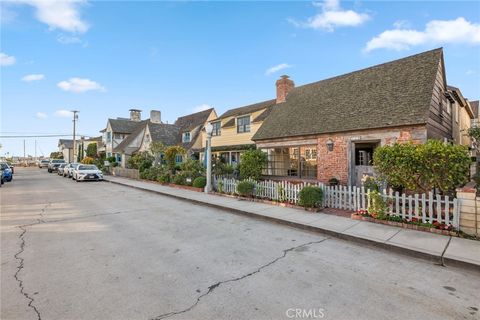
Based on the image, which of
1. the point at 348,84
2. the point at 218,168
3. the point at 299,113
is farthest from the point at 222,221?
the point at 348,84

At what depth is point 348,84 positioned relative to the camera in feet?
50.2

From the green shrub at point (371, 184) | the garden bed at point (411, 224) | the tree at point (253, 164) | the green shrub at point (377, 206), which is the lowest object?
the garden bed at point (411, 224)

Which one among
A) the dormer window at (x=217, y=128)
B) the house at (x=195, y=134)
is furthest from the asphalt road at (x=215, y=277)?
the house at (x=195, y=134)

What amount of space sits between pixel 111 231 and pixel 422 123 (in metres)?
11.6

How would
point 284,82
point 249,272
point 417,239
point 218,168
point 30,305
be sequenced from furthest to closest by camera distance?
point 284,82, point 218,168, point 417,239, point 249,272, point 30,305

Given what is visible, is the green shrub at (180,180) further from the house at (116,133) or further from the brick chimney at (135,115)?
the brick chimney at (135,115)

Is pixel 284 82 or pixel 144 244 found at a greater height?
pixel 284 82

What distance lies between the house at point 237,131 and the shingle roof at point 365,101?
2816 millimetres

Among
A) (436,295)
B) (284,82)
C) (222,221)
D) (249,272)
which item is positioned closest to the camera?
(436,295)

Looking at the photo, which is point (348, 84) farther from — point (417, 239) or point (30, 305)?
point (30, 305)

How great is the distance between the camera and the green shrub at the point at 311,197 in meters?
8.70

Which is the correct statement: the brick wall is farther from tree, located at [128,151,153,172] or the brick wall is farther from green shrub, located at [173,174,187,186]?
tree, located at [128,151,153,172]

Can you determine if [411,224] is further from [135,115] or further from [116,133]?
[135,115]

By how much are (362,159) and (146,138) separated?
1088 inches
